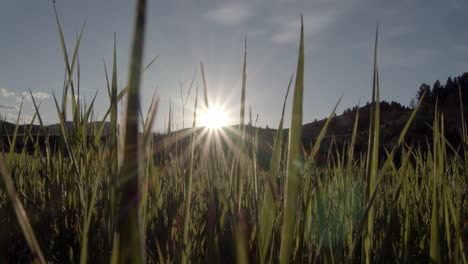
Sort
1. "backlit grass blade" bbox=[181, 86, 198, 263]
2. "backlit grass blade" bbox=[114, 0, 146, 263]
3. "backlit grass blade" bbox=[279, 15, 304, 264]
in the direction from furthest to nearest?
"backlit grass blade" bbox=[181, 86, 198, 263] → "backlit grass blade" bbox=[279, 15, 304, 264] → "backlit grass blade" bbox=[114, 0, 146, 263]

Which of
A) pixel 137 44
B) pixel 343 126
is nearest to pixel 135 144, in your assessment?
pixel 137 44

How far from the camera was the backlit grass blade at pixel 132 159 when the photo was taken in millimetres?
142

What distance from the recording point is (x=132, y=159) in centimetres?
15

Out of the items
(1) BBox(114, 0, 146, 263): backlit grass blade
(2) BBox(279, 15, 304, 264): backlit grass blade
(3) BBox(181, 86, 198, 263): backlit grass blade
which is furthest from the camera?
(3) BBox(181, 86, 198, 263): backlit grass blade

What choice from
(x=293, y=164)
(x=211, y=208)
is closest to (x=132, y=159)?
(x=293, y=164)

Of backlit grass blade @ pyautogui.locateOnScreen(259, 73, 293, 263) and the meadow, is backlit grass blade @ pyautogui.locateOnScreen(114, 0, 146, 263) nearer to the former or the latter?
the meadow

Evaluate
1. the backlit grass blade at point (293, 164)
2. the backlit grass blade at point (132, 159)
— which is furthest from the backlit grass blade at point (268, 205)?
the backlit grass blade at point (132, 159)

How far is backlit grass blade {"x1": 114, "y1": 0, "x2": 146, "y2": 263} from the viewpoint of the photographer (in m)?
0.14

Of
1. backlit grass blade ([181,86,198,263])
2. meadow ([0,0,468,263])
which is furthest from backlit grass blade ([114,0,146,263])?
backlit grass blade ([181,86,198,263])

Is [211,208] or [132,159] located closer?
[132,159]

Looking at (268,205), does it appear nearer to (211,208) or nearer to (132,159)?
(211,208)

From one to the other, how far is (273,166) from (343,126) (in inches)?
502

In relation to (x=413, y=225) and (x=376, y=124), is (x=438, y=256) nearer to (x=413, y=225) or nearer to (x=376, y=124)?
(x=376, y=124)

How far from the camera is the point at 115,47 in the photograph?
621 millimetres
